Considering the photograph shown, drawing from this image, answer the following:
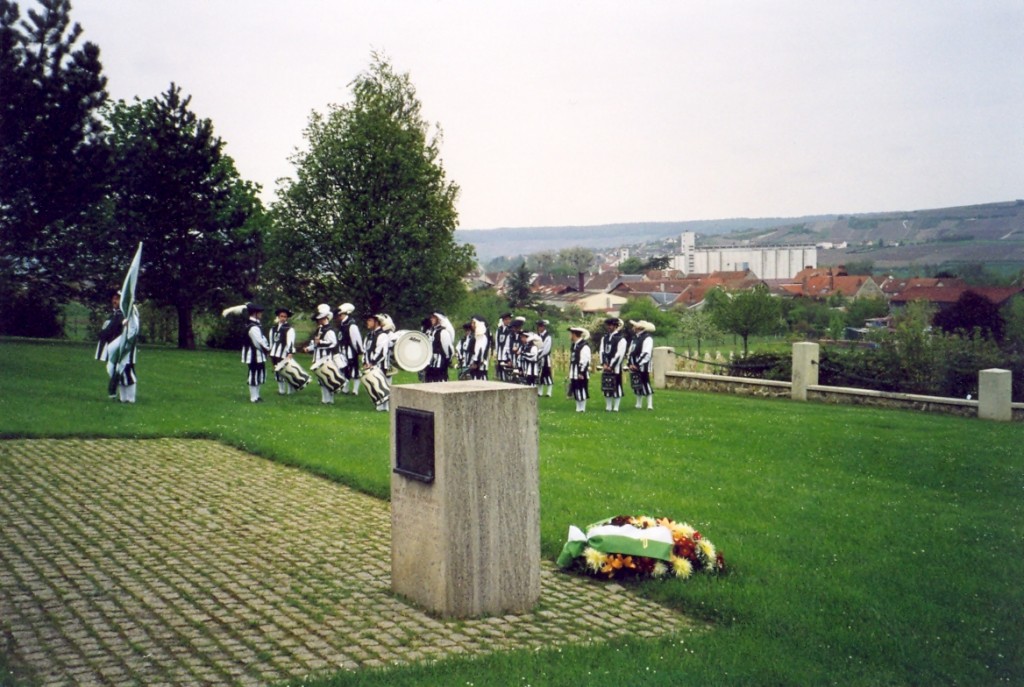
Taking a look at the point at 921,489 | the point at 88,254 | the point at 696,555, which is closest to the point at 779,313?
the point at 88,254

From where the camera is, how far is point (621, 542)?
9.13 meters

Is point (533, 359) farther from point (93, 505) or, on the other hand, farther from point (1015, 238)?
point (93, 505)

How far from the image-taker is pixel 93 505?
11.4 m

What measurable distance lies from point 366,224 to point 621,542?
36898 mm

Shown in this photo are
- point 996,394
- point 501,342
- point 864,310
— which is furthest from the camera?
point 864,310

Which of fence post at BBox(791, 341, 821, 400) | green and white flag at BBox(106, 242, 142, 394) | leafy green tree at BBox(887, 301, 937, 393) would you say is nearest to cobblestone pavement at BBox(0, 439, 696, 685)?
green and white flag at BBox(106, 242, 142, 394)

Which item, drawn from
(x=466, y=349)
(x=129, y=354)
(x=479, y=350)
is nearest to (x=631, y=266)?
(x=466, y=349)

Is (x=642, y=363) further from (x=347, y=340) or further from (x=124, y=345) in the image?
(x=124, y=345)

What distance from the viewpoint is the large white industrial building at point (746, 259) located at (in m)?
58.1

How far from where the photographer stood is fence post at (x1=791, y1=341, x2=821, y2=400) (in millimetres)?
28016

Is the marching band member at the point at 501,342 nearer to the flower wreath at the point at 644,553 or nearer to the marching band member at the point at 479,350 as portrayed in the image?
the marching band member at the point at 479,350

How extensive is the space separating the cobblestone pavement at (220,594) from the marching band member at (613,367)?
11.9m

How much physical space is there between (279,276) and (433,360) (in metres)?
24.5

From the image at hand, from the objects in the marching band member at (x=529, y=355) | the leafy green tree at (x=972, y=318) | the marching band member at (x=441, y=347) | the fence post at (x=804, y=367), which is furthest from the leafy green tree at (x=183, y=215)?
the leafy green tree at (x=972, y=318)
